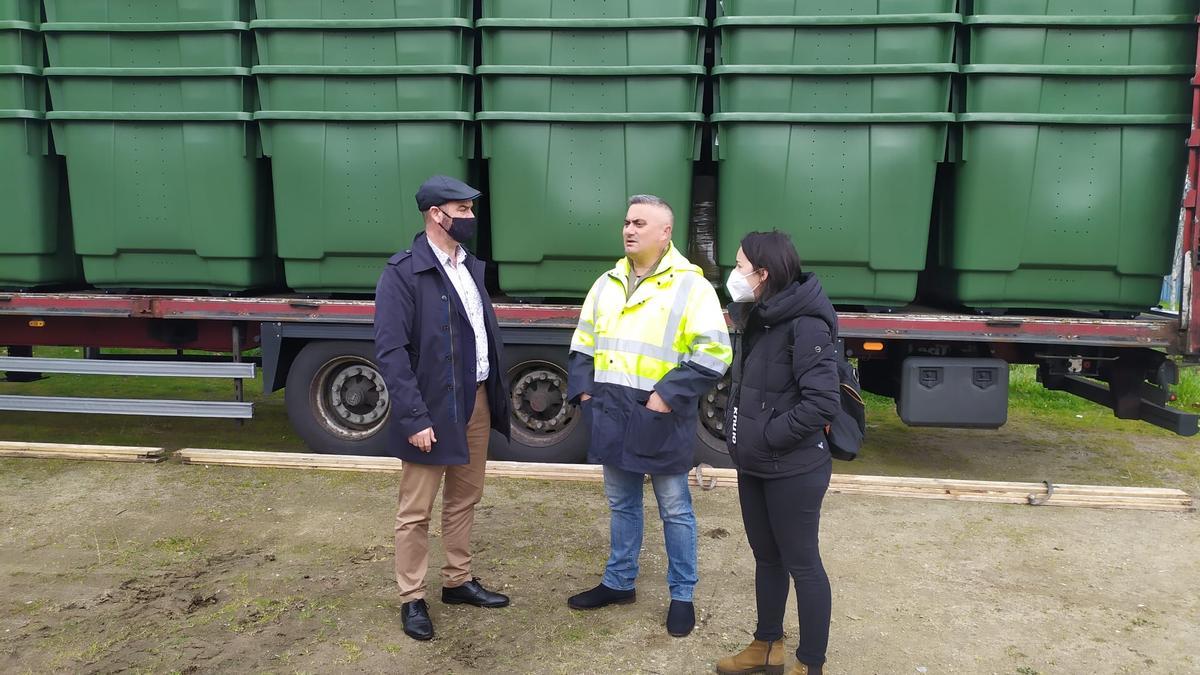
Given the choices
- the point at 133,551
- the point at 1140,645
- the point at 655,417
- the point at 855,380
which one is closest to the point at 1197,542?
the point at 1140,645

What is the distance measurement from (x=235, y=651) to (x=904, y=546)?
293 centimetres

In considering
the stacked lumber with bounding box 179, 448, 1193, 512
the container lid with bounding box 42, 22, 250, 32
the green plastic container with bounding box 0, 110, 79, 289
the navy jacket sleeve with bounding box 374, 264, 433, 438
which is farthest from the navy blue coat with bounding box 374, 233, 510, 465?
the green plastic container with bounding box 0, 110, 79, 289

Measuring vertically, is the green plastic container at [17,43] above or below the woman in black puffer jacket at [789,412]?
above

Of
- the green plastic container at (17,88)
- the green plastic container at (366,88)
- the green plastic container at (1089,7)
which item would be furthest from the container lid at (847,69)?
the green plastic container at (17,88)

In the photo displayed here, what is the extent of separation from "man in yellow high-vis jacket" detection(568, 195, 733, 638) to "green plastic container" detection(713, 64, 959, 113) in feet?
6.33

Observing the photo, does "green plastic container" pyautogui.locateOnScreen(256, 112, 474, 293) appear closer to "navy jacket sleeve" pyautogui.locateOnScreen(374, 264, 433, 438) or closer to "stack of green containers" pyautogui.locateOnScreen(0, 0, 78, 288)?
"stack of green containers" pyautogui.locateOnScreen(0, 0, 78, 288)

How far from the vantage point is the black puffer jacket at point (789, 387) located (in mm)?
2678

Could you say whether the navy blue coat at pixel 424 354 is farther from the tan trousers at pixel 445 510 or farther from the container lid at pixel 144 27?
the container lid at pixel 144 27

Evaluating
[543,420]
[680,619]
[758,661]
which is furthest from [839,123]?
[758,661]

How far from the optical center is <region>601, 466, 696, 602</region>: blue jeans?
10.7ft

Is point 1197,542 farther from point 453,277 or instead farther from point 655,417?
point 453,277

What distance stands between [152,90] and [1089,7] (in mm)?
5186

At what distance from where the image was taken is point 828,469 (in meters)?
2.79

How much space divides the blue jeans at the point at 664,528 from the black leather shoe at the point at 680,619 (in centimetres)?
3
